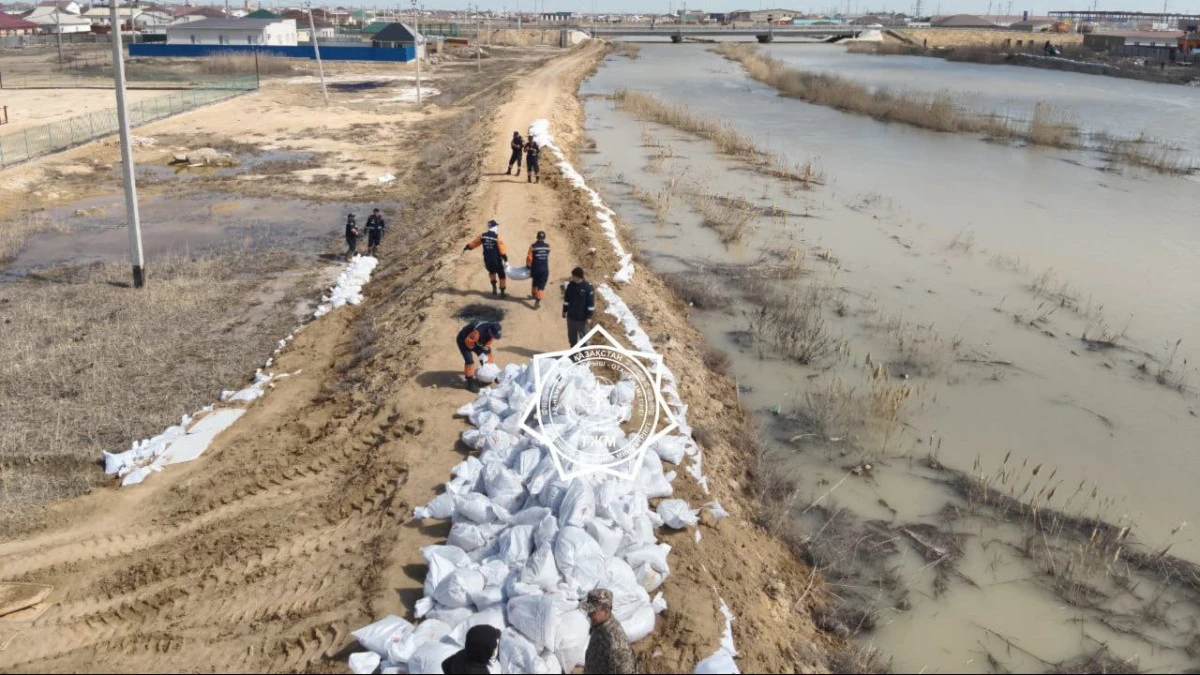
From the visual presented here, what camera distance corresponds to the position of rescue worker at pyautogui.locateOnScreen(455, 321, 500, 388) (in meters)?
9.08

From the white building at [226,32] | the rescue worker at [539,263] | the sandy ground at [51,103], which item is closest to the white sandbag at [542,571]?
the rescue worker at [539,263]

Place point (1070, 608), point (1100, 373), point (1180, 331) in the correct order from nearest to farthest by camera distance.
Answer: point (1070, 608) → point (1100, 373) → point (1180, 331)

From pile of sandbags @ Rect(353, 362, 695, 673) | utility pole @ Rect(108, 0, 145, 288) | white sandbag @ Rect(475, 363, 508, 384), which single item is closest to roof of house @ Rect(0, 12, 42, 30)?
utility pole @ Rect(108, 0, 145, 288)

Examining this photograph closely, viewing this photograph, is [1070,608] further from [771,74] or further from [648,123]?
[771,74]

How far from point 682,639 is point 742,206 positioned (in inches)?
639

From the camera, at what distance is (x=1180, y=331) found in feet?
44.5

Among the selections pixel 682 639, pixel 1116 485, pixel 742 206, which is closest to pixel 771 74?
pixel 742 206

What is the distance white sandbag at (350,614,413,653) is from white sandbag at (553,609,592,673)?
102 cm

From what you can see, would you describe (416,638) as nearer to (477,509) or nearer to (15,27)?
(477,509)

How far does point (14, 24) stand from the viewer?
7894 centimetres

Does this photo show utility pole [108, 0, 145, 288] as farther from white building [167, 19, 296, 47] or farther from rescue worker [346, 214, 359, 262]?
white building [167, 19, 296, 47]

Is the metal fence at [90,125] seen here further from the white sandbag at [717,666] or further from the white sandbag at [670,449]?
the white sandbag at [717,666]

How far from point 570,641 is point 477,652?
3.51ft

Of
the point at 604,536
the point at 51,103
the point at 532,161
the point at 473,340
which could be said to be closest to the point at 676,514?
the point at 604,536
